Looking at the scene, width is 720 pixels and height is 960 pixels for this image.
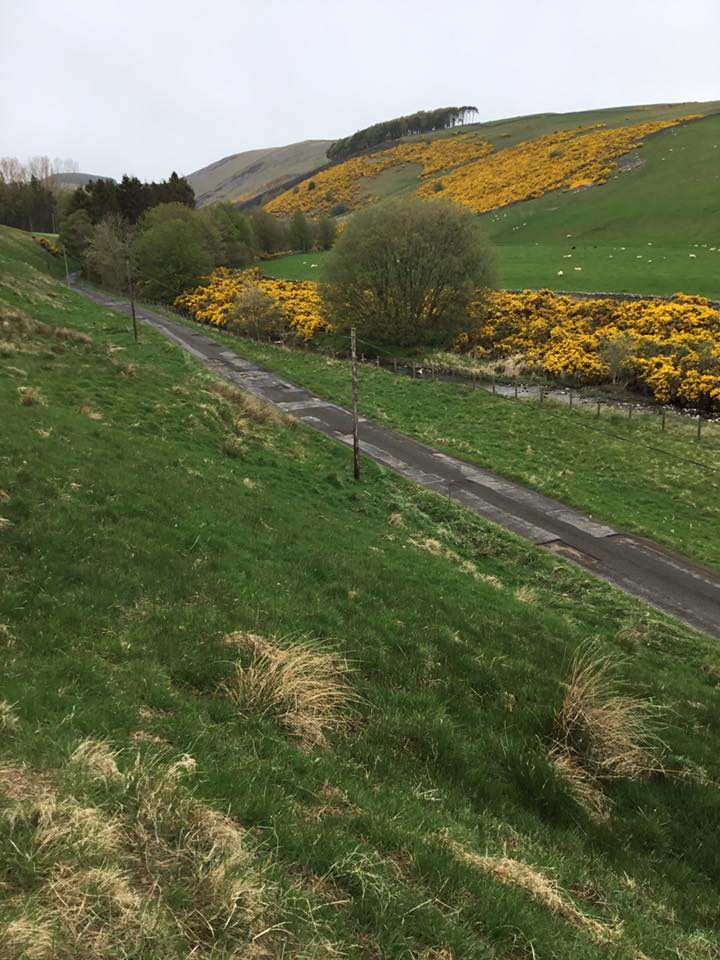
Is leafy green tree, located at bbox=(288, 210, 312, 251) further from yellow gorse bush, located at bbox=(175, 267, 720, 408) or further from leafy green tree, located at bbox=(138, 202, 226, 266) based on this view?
yellow gorse bush, located at bbox=(175, 267, 720, 408)

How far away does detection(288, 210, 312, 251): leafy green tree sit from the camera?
122938mm

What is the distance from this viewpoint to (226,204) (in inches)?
4488

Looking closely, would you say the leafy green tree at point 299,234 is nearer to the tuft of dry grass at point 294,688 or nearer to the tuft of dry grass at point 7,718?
the tuft of dry grass at point 294,688

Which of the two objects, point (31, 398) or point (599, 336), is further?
point (599, 336)

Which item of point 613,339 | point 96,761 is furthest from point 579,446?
point 96,761

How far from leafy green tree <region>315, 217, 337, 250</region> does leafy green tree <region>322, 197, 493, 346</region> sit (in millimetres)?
71049

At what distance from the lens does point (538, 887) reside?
598 centimetres

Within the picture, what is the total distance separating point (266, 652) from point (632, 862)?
6.00 m

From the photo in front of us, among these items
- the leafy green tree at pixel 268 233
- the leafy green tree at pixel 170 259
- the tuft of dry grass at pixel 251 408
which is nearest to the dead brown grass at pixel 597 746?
the tuft of dry grass at pixel 251 408

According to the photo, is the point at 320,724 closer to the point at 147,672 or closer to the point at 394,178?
the point at 147,672

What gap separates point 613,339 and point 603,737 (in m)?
45.5

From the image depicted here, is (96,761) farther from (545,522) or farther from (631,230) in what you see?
(631,230)

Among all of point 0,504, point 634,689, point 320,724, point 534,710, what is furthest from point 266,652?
point 634,689

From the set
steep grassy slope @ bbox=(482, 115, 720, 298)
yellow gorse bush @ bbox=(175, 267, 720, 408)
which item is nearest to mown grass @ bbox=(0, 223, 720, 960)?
yellow gorse bush @ bbox=(175, 267, 720, 408)
